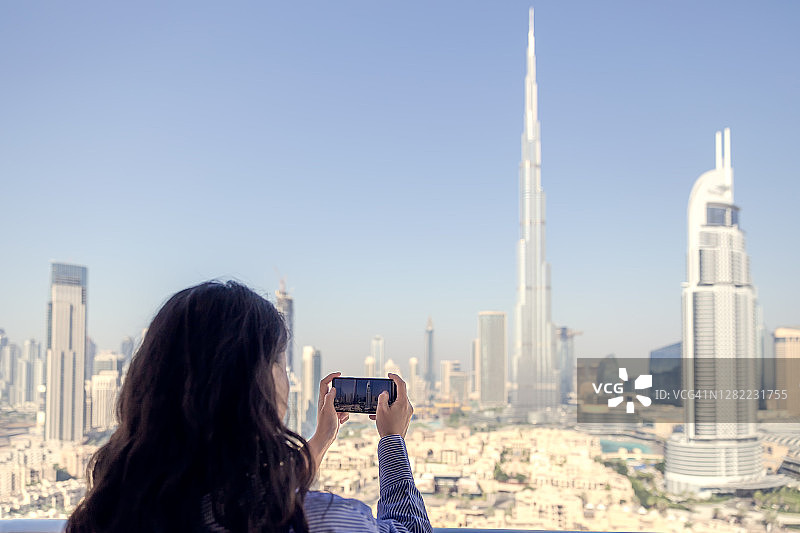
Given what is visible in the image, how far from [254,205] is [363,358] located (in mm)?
1592

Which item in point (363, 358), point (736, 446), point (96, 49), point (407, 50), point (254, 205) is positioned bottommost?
point (736, 446)

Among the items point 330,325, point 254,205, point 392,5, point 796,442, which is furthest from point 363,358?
point 796,442

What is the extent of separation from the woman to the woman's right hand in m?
0.18

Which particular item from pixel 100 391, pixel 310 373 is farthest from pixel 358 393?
pixel 100 391

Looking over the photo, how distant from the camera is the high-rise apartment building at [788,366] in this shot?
5.24 metres

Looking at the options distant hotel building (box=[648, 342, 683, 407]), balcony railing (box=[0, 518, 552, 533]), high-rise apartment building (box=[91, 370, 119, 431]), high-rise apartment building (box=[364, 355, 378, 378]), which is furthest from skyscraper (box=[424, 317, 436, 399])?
balcony railing (box=[0, 518, 552, 533])

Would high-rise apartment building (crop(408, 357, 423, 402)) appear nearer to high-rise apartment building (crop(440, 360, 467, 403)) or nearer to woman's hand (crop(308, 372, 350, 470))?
high-rise apartment building (crop(440, 360, 467, 403))

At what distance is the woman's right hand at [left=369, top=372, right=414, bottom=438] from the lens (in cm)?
79

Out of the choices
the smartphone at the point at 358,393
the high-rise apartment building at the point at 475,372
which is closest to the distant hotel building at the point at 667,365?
the high-rise apartment building at the point at 475,372

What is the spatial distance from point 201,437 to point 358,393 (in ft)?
1.17

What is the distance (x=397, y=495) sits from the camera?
704 mm

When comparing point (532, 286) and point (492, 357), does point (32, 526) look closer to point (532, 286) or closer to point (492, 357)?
point (492, 357)

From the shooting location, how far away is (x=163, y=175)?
5461 millimetres

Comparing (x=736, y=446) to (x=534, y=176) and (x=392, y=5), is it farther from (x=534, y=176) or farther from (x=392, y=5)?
(x=392, y=5)
